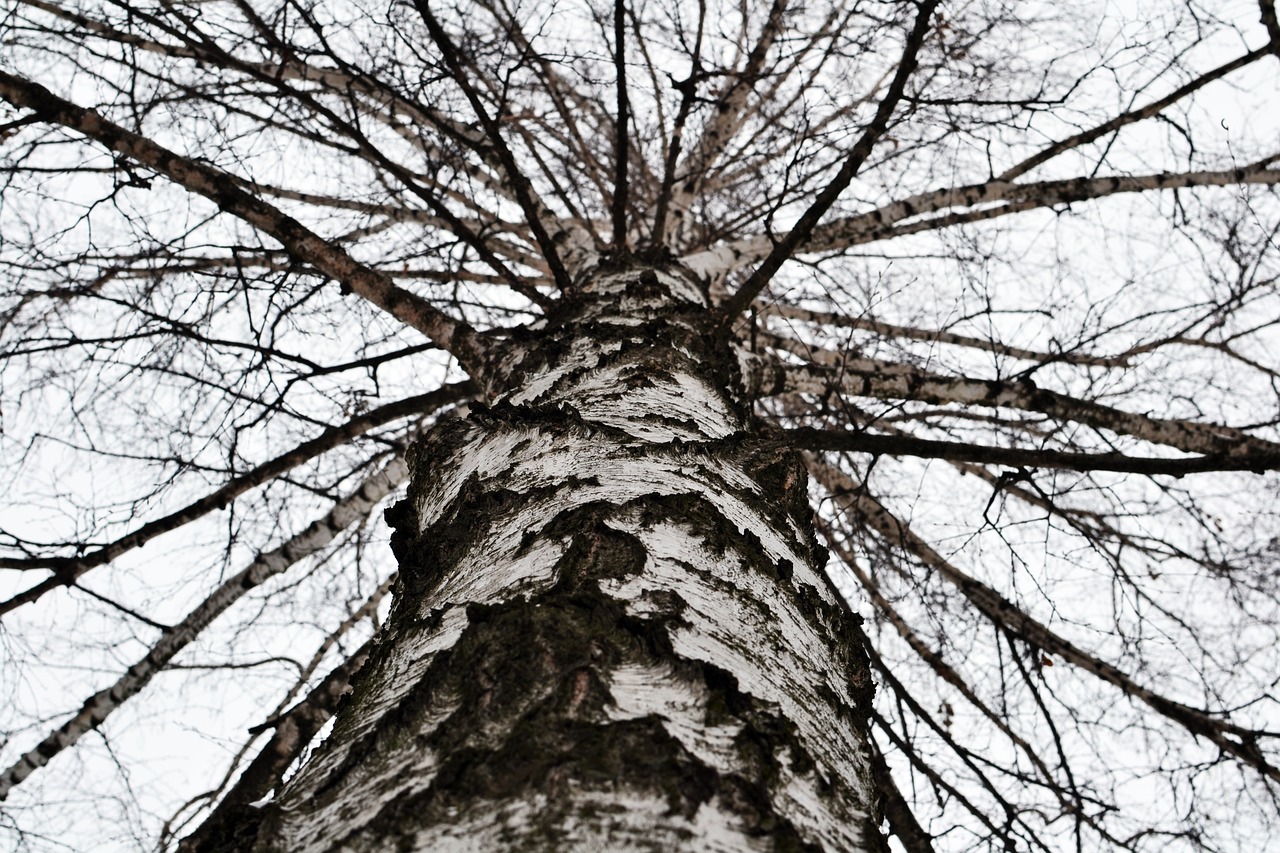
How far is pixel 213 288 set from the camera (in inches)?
118

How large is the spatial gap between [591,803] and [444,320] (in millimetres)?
1868

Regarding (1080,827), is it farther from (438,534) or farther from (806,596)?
(438,534)

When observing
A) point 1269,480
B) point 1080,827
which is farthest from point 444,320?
point 1269,480

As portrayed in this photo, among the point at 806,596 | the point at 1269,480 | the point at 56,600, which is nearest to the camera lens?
the point at 806,596

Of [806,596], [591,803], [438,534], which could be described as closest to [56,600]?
[438,534]

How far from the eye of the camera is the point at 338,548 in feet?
13.4

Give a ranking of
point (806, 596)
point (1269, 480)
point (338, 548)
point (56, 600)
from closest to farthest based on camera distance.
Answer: point (806, 596)
point (56, 600)
point (1269, 480)
point (338, 548)

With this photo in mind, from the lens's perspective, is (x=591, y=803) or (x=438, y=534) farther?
(x=438, y=534)

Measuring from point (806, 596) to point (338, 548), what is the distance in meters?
3.32

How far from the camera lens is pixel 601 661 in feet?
2.65

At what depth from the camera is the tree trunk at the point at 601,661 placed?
25.8 inches

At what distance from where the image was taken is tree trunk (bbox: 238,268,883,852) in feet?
2.15

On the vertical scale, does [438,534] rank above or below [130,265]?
below

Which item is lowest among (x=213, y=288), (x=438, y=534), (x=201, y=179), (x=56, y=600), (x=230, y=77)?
(x=438, y=534)
